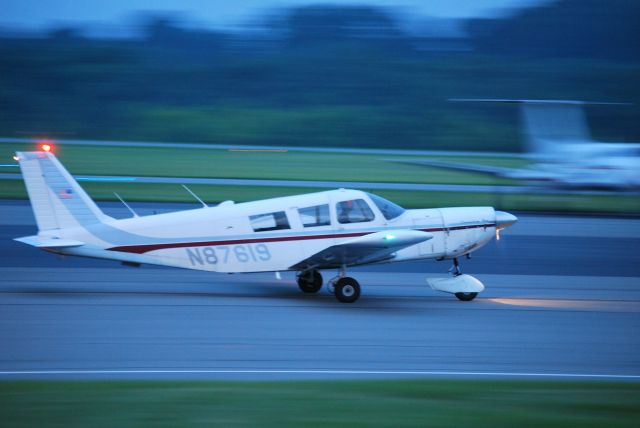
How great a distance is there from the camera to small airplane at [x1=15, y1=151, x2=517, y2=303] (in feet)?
38.2

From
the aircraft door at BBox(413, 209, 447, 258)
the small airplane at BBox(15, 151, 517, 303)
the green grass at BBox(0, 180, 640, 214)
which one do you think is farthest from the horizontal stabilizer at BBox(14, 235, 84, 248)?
the green grass at BBox(0, 180, 640, 214)

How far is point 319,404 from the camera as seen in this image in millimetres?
6648

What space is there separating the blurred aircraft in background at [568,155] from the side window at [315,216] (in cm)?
1594

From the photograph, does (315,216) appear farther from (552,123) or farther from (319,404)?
(552,123)

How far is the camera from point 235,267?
11.8 metres

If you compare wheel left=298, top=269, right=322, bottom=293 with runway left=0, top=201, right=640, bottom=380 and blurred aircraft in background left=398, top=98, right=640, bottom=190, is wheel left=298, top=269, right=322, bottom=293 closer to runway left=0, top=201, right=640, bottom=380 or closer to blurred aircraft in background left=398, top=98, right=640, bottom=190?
runway left=0, top=201, right=640, bottom=380

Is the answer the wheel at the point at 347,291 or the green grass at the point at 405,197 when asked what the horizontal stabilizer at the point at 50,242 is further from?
the green grass at the point at 405,197

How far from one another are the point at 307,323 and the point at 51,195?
14.7ft

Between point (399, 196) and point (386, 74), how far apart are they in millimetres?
54487

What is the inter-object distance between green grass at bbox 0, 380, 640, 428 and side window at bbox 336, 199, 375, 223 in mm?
4805

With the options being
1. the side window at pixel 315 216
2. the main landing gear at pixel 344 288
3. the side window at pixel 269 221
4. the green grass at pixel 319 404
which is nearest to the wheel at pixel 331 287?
the main landing gear at pixel 344 288

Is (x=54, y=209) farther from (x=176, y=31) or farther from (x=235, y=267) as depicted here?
(x=176, y=31)

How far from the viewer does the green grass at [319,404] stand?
616 cm

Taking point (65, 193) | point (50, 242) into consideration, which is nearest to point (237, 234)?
point (65, 193)
